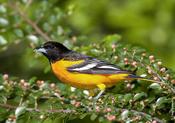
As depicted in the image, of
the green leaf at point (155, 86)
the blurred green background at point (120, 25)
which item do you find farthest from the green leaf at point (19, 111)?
the blurred green background at point (120, 25)

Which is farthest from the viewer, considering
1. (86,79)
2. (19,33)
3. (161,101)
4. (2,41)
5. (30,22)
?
(30,22)

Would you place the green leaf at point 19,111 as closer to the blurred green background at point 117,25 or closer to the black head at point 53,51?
the black head at point 53,51

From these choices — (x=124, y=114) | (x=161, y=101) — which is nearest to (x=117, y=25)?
(x=161, y=101)

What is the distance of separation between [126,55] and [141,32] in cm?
363

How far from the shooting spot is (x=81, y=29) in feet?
30.4

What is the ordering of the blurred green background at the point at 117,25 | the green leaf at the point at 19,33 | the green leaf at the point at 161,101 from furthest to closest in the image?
the blurred green background at the point at 117,25, the green leaf at the point at 19,33, the green leaf at the point at 161,101

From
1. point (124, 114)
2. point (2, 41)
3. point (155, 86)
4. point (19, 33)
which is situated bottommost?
point (124, 114)

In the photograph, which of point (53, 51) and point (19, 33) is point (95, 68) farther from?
point (19, 33)

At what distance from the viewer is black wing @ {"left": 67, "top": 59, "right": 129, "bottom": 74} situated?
5.45 meters

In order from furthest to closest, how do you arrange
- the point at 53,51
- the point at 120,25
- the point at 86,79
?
1. the point at 120,25
2. the point at 53,51
3. the point at 86,79

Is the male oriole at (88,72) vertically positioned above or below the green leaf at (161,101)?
above

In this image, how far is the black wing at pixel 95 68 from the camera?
545 centimetres

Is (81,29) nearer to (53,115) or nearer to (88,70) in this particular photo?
(88,70)

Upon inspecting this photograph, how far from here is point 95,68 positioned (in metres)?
5.61
